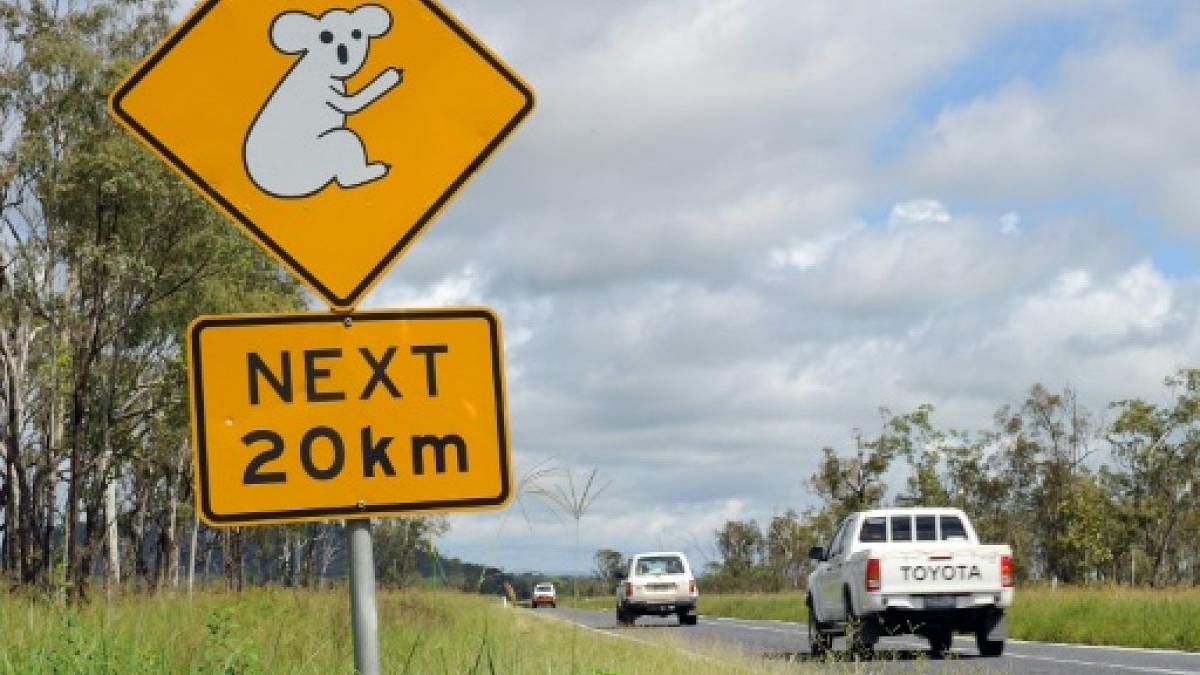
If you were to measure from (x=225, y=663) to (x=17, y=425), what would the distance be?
1374 inches

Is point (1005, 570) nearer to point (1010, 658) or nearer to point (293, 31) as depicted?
point (1010, 658)

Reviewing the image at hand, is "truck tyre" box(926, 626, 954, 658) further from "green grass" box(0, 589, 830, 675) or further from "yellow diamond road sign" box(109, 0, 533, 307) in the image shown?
"yellow diamond road sign" box(109, 0, 533, 307)

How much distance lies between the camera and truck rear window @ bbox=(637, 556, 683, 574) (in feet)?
124

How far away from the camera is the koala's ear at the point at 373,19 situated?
14.8 ft

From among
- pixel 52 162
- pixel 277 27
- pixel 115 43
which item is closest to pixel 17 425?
pixel 52 162

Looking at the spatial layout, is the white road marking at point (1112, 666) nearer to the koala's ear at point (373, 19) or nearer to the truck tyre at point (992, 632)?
the truck tyre at point (992, 632)

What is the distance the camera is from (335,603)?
44.3 feet

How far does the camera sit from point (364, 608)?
425cm

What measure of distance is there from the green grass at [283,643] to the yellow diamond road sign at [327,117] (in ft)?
5.71

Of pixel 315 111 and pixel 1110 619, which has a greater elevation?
pixel 315 111

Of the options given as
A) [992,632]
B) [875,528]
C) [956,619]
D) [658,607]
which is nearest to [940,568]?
[956,619]

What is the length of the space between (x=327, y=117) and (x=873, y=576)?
16.2m

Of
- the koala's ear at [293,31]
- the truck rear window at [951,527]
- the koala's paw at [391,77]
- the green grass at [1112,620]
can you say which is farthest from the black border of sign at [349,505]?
the green grass at [1112,620]

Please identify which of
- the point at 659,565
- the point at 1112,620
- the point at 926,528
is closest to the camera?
the point at 926,528
